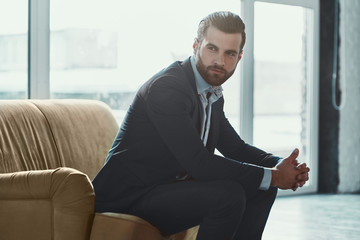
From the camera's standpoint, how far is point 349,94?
18.3 feet

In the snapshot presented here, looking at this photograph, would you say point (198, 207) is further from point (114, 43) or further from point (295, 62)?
point (295, 62)

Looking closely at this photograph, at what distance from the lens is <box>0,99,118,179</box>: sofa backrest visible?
266 centimetres

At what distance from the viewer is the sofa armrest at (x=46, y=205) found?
7.54ft

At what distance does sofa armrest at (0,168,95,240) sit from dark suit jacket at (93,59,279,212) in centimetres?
13

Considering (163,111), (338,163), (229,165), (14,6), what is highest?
(14,6)

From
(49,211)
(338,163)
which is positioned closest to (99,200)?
(49,211)

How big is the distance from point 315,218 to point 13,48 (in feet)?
7.81

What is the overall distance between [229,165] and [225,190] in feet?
0.40

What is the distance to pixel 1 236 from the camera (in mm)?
2346

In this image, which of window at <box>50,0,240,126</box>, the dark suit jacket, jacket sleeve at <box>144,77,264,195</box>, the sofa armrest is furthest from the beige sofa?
window at <box>50,0,240,126</box>

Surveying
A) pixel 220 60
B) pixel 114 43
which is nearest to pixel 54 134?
pixel 220 60

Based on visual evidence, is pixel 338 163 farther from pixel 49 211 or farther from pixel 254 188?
pixel 49 211

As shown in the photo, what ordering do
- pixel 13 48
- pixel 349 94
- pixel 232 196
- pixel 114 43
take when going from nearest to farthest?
pixel 232 196 < pixel 13 48 < pixel 114 43 < pixel 349 94

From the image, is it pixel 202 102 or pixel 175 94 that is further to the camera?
pixel 202 102
